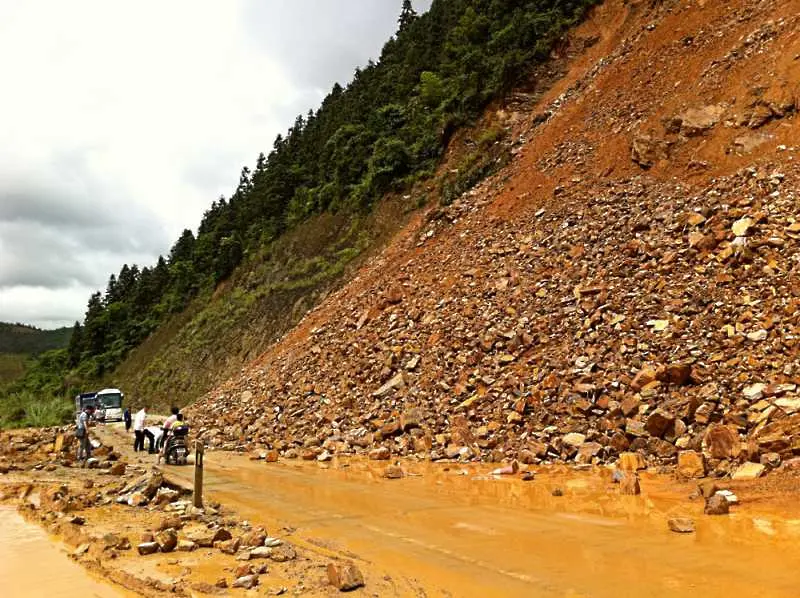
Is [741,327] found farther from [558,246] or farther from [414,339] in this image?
[414,339]

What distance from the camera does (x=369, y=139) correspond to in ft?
108

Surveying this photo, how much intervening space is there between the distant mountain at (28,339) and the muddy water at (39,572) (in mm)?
179054

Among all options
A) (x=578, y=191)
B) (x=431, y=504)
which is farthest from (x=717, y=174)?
(x=431, y=504)

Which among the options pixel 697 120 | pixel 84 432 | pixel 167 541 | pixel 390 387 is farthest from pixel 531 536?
pixel 697 120

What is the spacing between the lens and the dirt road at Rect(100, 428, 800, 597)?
461cm

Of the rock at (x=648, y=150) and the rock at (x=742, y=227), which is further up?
the rock at (x=648, y=150)

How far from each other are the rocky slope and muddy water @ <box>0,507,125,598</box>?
5.75 m

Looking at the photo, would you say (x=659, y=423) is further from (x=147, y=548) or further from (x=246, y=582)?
(x=147, y=548)

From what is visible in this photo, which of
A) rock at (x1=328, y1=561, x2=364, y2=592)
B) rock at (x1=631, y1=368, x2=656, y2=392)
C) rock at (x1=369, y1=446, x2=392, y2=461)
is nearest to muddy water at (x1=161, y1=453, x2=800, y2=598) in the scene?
rock at (x1=328, y1=561, x2=364, y2=592)

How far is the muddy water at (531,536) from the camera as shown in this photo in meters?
4.59

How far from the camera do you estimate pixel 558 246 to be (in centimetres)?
1394

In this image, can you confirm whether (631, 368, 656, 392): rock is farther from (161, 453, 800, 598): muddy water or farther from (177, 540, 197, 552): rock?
(177, 540, 197, 552): rock

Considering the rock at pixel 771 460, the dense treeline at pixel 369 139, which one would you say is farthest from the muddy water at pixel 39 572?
the dense treeline at pixel 369 139

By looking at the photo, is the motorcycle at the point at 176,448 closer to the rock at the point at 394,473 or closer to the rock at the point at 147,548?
the rock at the point at 394,473
